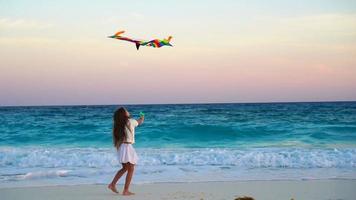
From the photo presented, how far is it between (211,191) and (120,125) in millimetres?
1597

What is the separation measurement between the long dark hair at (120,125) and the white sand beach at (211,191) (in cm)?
80

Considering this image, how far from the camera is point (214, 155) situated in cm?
1097

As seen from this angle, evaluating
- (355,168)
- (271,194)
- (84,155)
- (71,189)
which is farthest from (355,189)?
(84,155)

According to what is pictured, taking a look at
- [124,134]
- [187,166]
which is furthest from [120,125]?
[187,166]

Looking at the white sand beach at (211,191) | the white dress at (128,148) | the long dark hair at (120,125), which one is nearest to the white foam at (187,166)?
the white sand beach at (211,191)

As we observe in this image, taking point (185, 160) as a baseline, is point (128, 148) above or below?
above

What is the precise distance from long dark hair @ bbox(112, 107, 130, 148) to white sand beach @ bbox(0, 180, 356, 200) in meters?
0.80

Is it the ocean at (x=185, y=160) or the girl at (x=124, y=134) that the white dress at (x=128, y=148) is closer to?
the girl at (x=124, y=134)

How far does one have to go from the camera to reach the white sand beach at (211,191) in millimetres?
6406

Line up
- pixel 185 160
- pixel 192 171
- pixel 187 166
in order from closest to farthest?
pixel 192 171, pixel 187 166, pixel 185 160

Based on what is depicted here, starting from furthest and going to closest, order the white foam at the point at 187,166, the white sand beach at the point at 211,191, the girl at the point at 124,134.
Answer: the white foam at the point at 187,166 < the girl at the point at 124,134 < the white sand beach at the point at 211,191

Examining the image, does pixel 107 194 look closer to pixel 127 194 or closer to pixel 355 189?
pixel 127 194

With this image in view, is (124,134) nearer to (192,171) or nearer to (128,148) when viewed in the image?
(128,148)

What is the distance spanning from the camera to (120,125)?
654 cm
